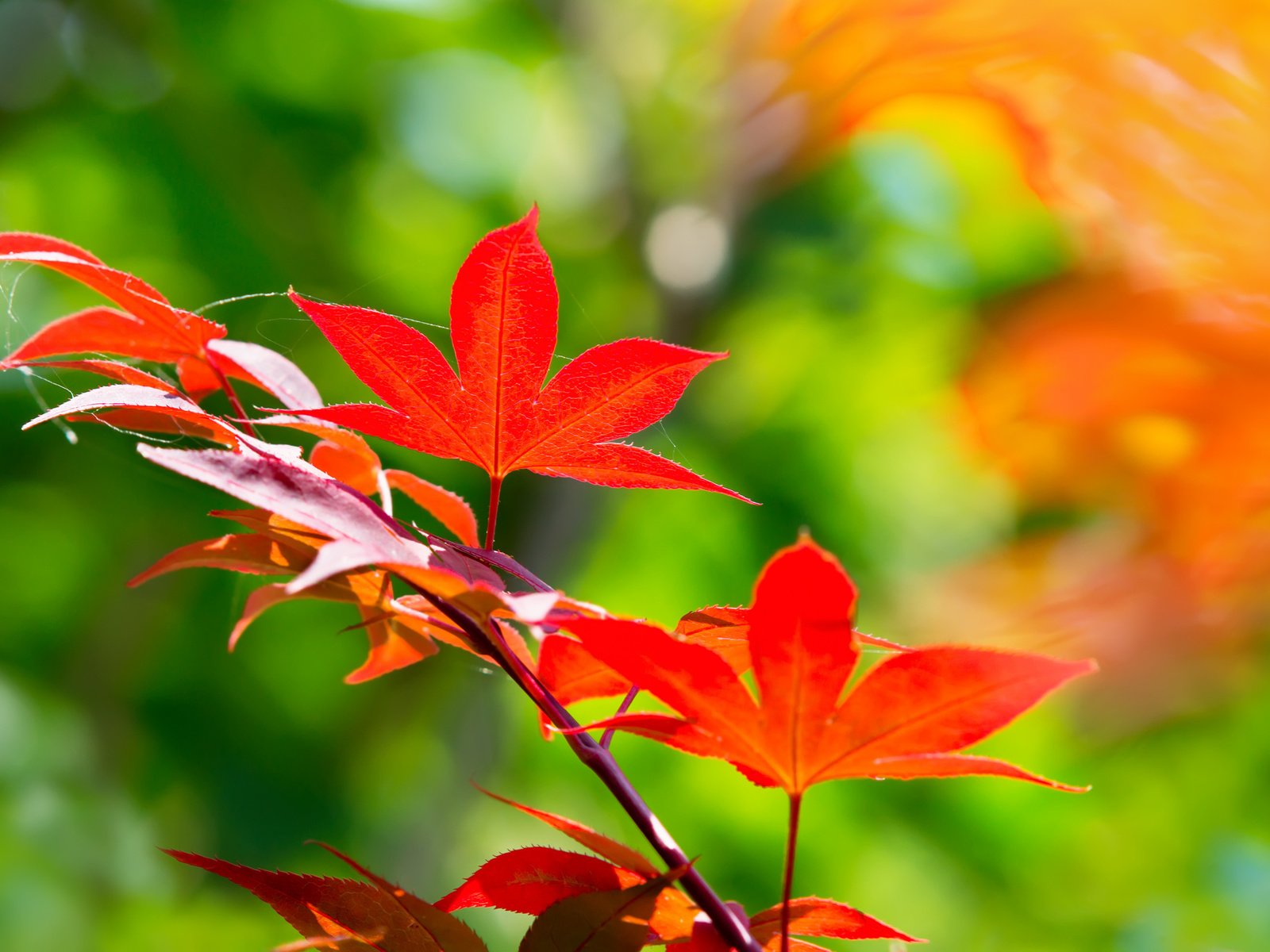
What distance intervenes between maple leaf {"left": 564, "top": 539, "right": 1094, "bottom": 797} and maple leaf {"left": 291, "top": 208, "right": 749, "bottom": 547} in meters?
0.04

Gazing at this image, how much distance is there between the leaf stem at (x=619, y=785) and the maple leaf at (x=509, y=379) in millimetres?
29

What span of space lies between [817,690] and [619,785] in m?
0.04

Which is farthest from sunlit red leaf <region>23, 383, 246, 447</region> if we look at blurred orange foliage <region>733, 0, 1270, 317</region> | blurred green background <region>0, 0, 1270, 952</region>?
blurred green background <region>0, 0, 1270, 952</region>

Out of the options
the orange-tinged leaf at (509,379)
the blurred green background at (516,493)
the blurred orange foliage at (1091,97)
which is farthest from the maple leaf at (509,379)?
the blurred green background at (516,493)

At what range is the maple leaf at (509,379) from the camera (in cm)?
16

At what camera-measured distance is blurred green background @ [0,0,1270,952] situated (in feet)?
5.97

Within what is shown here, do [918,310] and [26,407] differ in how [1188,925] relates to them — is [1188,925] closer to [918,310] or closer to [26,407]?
[918,310]

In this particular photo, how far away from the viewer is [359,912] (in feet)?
0.53

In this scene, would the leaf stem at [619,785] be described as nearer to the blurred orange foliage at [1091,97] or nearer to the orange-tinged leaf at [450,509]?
the orange-tinged leaf at [450,509]

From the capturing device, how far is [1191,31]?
1.20 metres

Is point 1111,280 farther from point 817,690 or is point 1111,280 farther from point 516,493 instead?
point 817,690

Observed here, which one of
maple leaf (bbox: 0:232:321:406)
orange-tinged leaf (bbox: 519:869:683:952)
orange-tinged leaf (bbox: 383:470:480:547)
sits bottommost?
orange-tinged leaf (bbox: 519:869:683:952)

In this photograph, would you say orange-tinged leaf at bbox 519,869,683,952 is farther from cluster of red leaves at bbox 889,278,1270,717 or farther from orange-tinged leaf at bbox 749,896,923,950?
cluster of red leaves at bbox 889,278,1270,717

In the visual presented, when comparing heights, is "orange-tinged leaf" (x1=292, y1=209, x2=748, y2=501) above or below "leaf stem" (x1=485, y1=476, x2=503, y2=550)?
above
